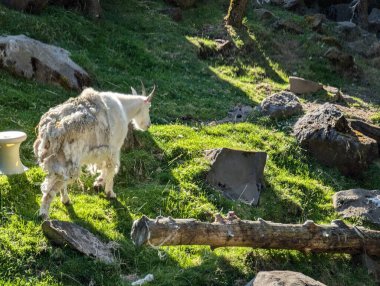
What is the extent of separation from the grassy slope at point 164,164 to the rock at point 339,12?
739 centimetres

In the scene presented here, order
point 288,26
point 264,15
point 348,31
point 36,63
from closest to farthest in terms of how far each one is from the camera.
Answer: point 36,63 → point 288,26 → point 264,15 → point 348,31

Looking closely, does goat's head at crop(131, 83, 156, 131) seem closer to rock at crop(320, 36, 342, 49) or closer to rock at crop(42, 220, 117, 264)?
rock at crop(42, 220, 117, 264)

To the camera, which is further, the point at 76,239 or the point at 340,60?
the point at 340,60

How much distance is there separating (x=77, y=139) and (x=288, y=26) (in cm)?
1449

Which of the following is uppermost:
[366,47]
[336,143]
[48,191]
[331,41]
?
[48,191]

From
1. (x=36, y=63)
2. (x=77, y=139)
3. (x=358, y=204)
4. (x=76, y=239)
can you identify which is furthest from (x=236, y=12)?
(x=76, y=239)

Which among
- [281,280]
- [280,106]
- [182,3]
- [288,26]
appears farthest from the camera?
[182,3]

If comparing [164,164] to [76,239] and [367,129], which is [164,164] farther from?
[367,129]

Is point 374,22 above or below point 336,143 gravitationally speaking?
below

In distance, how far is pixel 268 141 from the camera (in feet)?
37.7

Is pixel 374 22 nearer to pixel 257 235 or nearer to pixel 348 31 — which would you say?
pixel 348 31

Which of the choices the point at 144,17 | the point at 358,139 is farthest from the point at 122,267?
the point at 144,17

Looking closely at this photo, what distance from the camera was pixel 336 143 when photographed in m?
11.2

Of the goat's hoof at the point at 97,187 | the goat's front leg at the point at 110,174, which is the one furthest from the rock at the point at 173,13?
the goat's front leg at the point at 110,174
